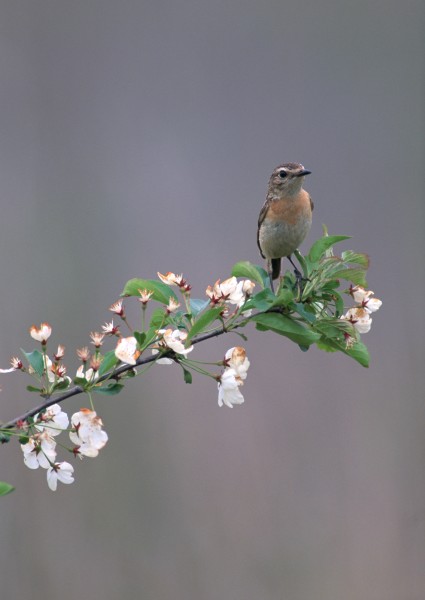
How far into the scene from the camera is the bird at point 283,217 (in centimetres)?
245

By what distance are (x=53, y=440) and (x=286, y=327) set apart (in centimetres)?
44

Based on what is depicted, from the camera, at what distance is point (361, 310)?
1.49 m

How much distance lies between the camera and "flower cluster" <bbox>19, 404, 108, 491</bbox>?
1173mm

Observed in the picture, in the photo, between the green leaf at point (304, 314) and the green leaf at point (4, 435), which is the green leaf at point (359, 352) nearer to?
the green leaf at point (304, 314)

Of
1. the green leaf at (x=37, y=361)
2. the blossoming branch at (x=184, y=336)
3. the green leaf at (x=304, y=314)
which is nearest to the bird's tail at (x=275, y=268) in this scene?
the blossoming branch at (x=184, y=336)

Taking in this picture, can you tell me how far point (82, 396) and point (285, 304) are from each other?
2.92 meters

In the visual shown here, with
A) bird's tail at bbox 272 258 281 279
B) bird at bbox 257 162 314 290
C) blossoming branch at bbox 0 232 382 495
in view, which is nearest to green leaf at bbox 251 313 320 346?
blossoming branch at bbox 0 232 382 495

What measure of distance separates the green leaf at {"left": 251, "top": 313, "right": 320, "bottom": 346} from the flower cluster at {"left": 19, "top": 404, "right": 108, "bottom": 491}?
13.8 inches

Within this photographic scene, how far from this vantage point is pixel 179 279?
56.5 inches

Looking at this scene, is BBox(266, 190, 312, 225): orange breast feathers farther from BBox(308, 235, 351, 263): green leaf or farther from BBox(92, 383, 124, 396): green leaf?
BBox(92, 383, 124, 396): green leaf

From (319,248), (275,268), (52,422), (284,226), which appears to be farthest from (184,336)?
(275,268)

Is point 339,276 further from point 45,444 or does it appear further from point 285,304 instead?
point 45,444

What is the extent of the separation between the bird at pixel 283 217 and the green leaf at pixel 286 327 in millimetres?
1010

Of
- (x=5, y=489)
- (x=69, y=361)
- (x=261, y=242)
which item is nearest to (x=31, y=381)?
(x=69, y=361)
